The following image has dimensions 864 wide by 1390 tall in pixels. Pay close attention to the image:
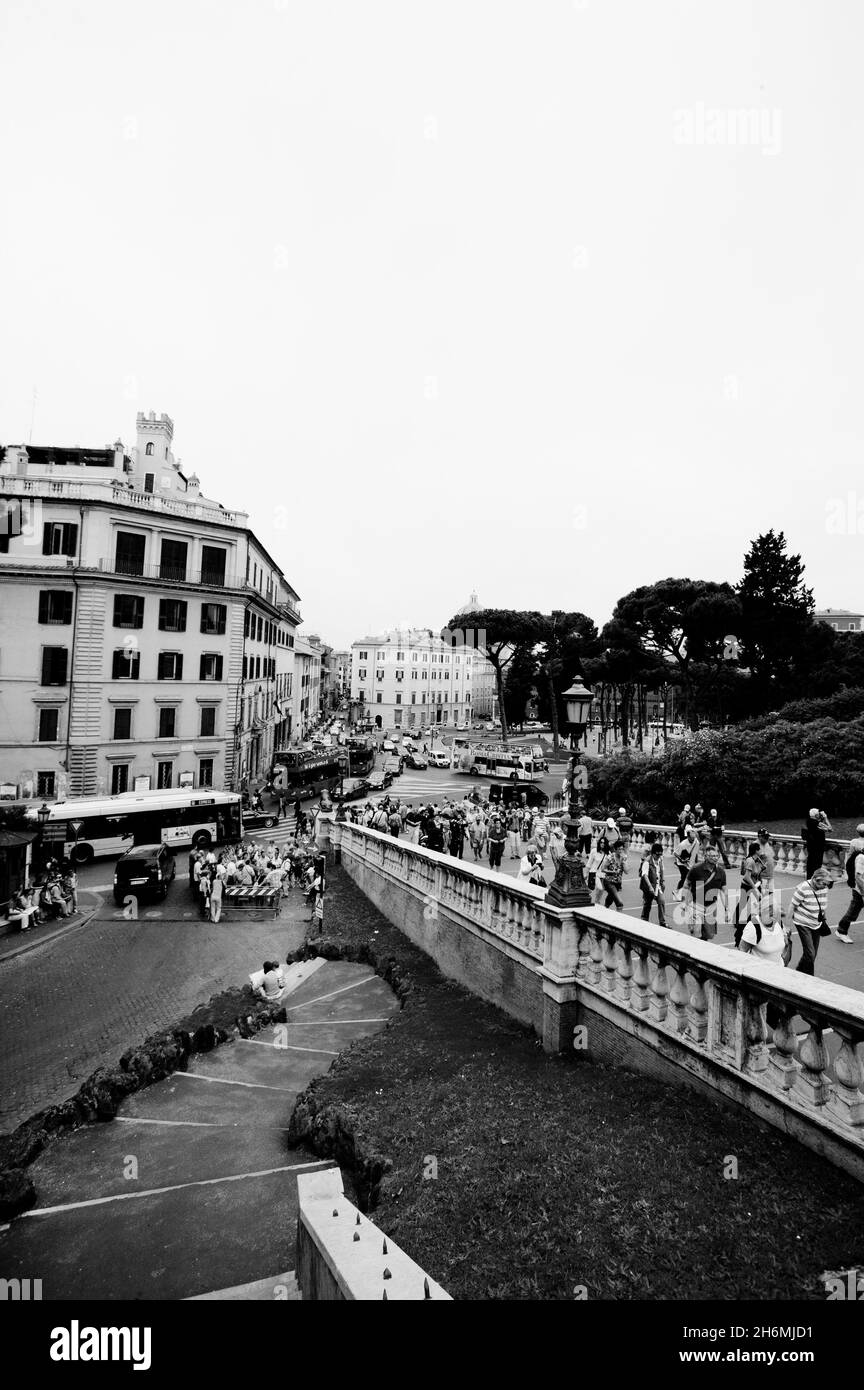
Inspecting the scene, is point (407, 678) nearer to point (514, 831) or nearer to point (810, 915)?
point (514, 831)

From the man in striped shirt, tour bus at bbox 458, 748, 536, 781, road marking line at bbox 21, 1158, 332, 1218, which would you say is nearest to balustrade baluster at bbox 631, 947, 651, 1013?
the man in striped shirt

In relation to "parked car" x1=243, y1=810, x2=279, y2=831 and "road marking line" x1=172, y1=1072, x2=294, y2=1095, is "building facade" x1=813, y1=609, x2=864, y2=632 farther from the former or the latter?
"road marking line" x1=172, y1=1072, x2=294, y2=1095

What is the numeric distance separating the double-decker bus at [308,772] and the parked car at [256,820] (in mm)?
7441

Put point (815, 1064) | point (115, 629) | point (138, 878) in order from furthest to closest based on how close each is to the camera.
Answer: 1. point (115, 629)
2. point (138, 878)
3. point (815, 1064)

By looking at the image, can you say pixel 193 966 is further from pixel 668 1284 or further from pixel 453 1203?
pixel 668 1284

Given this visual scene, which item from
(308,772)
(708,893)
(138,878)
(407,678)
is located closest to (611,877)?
(708,893)

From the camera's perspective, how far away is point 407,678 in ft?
376

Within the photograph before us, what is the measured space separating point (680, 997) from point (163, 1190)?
17.3ft

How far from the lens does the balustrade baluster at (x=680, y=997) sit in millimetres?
5812

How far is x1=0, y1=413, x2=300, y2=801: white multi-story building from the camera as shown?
33156 mm

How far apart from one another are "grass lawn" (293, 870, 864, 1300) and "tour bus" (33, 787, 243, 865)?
22.4m

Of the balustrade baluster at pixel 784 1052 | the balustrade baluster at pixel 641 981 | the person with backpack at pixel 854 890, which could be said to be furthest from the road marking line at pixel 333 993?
the balustrade baluster at pixel 784 1052

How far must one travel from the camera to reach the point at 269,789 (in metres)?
45.8

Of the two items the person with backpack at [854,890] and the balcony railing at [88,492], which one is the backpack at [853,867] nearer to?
the person with backpack at [854,890]
